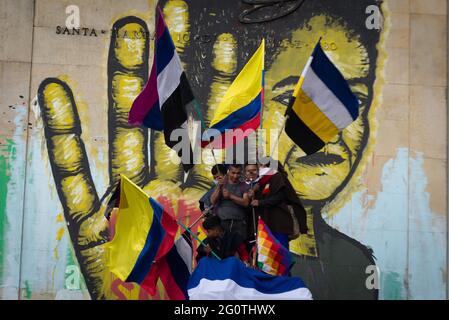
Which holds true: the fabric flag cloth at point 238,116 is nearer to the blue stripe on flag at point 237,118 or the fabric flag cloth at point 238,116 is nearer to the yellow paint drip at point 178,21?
the blue stripe on flag at point 237,118

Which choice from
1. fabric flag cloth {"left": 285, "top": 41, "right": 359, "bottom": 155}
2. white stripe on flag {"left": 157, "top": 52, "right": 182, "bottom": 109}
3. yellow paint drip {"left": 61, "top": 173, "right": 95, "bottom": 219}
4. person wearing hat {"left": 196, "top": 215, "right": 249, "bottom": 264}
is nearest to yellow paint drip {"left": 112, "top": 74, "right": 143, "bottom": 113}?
yellow paint drip {"left": 61, "top": 173, "right": 95, "bottom": 219}

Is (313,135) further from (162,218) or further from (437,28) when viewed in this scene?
(437,28)

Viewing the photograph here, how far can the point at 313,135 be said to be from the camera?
38.6ft

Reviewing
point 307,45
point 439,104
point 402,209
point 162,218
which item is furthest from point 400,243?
point 162,218

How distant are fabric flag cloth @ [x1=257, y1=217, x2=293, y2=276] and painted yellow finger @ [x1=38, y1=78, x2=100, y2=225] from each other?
3.32 meters

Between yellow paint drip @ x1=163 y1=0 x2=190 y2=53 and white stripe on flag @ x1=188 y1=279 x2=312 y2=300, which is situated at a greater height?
yellow paint drip @ x1=163 y1=0 x2=190 y2=53

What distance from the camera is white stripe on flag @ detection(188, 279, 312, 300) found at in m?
11.2

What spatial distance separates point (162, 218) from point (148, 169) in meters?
2.82

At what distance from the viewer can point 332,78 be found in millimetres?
11633

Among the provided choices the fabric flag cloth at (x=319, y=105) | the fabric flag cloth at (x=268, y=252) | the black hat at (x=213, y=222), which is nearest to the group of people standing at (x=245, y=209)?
the black hat at (x=213, y=222)

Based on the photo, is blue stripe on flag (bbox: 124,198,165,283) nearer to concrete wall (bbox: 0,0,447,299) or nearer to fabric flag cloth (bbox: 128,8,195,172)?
fabric flag cloth (bbox: 128,8,195,172)

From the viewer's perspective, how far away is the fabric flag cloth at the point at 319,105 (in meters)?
11.6

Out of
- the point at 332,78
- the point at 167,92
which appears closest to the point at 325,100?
the point at 332,78

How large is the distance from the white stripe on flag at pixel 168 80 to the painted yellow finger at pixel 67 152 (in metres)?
2.82
